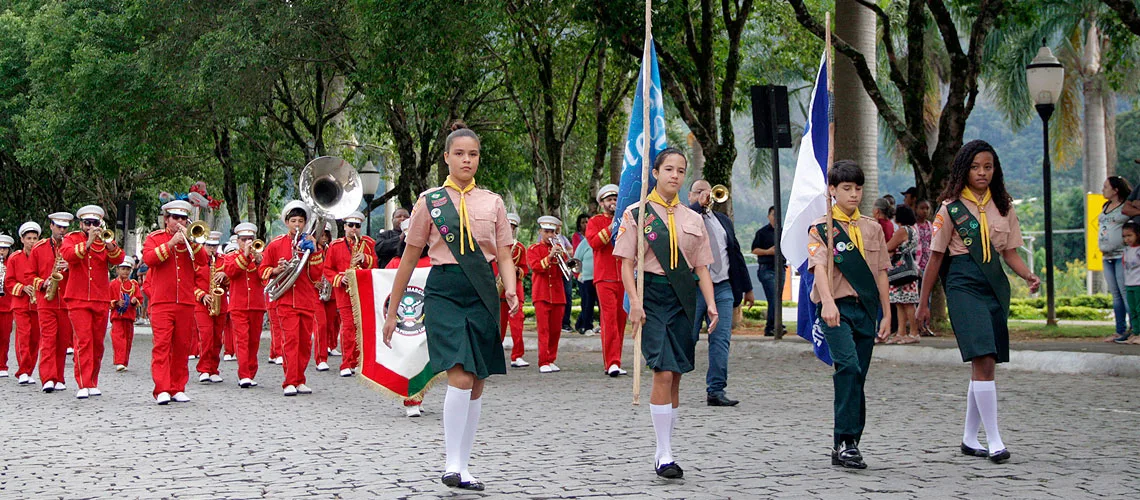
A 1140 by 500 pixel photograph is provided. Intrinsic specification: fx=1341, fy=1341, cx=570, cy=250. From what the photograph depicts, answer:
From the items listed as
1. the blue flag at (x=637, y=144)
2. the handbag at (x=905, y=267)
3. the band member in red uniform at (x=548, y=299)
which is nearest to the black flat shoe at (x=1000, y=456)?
the blue flag at (x=637, y=144)

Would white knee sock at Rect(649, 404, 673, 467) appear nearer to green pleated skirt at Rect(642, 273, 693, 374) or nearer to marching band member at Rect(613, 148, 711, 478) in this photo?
marching band member at Rect(613, 148, 711, 478)

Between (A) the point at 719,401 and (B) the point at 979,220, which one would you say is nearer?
(B) the point at 979,220

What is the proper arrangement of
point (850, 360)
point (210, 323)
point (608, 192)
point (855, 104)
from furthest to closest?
point (855, 104) → point (210, 323) → point (608, 192) → point (850, 360)

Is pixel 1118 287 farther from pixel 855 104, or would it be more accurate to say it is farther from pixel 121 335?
pixel 121 335

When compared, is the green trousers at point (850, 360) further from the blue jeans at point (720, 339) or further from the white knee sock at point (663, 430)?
the blue jeans at point (720, 339)

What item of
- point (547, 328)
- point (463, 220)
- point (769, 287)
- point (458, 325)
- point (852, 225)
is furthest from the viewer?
point (769, 287)

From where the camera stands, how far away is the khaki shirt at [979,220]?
756cm

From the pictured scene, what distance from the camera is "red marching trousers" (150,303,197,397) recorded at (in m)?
11.8

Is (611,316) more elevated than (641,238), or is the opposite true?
(641,238)

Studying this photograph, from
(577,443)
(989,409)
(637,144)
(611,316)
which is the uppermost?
(637,144)

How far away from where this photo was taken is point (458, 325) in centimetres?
673

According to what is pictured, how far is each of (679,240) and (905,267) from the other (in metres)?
8.84

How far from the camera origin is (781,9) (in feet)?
84.9

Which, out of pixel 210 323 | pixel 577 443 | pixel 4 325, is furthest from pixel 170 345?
pixel 577 443
